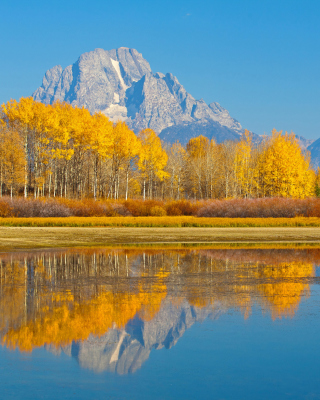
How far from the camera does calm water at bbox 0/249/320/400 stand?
5285 mm

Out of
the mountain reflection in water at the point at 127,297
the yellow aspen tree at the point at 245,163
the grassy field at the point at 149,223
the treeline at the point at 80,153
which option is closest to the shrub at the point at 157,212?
the grassy field at the point at 149,223

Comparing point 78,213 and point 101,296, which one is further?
point 78,213

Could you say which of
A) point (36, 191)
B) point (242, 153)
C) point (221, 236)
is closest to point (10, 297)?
point (221, 236)

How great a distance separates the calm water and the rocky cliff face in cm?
1

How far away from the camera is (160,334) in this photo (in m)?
7.15

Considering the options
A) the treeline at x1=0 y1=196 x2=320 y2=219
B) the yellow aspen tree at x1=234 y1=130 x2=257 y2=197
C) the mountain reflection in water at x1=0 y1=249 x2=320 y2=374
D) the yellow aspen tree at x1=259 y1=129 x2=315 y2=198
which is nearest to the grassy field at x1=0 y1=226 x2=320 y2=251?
the mountain reflection in water at x1=0 y1=249 x2=320 y2=374

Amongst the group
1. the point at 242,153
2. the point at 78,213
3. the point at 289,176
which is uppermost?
the point at 242,153

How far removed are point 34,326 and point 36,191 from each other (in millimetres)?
51727

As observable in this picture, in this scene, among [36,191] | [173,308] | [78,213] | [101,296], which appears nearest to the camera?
[173,308]

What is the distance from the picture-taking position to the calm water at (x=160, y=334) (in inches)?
208

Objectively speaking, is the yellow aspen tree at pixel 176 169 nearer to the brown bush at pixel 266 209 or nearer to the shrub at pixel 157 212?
the shrub at pixel 157 212

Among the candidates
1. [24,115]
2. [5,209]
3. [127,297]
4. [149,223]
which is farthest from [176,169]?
[127,297]

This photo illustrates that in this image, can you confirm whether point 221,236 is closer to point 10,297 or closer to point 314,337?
point 10,297

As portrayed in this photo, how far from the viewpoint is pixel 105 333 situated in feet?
23.4
